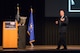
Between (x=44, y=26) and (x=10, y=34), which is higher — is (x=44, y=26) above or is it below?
above

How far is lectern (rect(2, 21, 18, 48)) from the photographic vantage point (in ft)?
38.7

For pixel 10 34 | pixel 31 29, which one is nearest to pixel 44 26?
pixel 31 29

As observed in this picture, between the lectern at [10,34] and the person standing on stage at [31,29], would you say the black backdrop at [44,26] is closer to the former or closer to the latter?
the person standing on stage at [31,29]

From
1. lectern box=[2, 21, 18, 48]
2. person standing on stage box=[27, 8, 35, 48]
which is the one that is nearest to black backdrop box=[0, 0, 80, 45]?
person standing on stage box=[27, 8, 35, 48]

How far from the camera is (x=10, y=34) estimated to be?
11.8 m

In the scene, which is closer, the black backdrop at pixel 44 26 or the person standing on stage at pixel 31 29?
the person standing on stage at pixel 31 29

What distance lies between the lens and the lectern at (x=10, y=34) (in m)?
11.8

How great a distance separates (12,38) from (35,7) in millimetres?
2612

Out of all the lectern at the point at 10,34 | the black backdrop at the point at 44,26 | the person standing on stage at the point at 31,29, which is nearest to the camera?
the lectern at the point at 10,34

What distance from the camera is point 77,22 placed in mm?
13969

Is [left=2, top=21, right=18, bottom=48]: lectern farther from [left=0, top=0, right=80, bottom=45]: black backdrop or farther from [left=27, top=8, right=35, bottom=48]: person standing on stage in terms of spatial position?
[left=0, top=0, right=80, bottom=45]: black backdrop

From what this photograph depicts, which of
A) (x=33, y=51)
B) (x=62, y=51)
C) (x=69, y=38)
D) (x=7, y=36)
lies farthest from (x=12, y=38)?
(x=69, y=38)

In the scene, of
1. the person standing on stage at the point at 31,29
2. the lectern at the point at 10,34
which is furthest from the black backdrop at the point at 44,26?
the lectern at the point at 10,34

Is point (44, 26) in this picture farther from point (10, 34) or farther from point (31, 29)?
point (10, 34)
